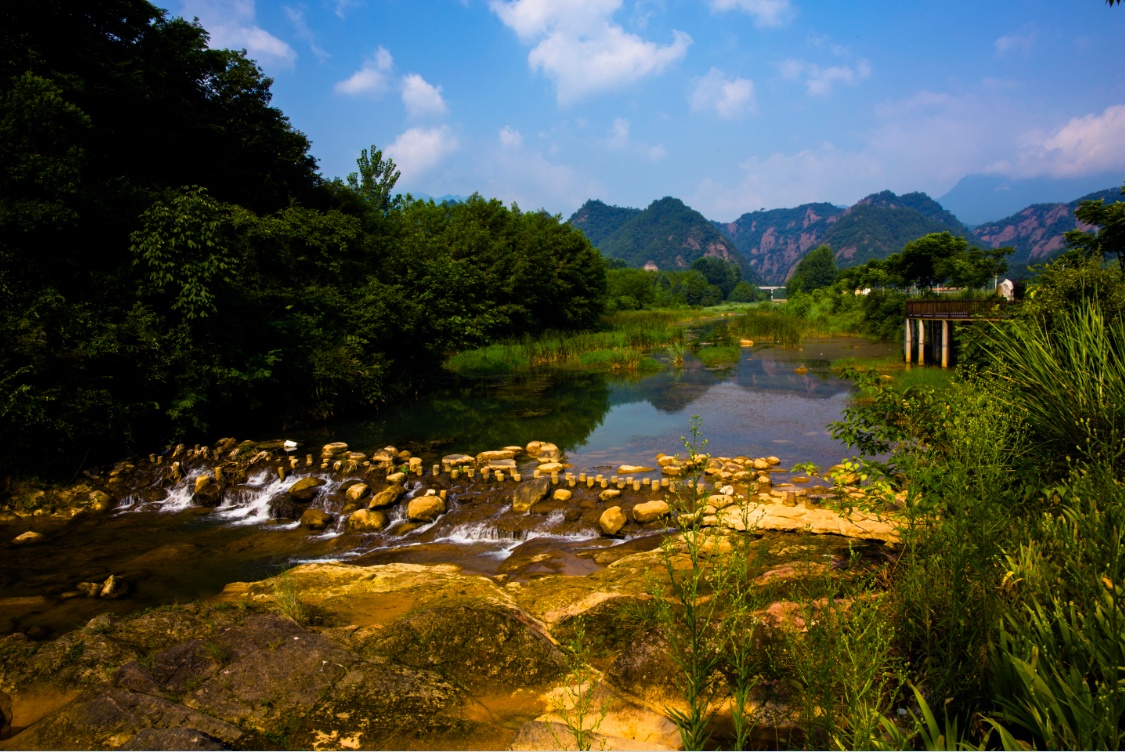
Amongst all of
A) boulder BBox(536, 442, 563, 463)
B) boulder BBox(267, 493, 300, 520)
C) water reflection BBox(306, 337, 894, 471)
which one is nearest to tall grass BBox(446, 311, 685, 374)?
water reflection BBox(306, 337, 894, 471)

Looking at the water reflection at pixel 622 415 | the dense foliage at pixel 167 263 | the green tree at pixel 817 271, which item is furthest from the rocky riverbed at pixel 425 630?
the green tree at pixel 817 271

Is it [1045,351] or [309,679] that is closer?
[309,679]

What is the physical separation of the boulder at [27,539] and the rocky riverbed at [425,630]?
5 centimetres

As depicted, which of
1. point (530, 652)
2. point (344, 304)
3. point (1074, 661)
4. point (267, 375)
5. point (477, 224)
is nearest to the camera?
point (1074, 661)

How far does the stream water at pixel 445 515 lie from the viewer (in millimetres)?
8680

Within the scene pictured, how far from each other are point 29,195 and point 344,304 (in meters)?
8.63

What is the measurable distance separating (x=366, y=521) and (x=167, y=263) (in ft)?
25.8

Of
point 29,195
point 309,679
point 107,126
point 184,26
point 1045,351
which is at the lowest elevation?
point 309,679

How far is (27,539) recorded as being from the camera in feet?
33.2

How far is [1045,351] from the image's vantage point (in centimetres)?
564

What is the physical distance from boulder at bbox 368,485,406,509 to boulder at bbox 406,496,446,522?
0.46 m

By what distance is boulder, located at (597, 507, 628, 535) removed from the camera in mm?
9617

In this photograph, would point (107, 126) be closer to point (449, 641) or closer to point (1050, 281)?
point (449, 641)

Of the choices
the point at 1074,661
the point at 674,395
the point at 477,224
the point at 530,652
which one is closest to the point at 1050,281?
the point at 1074,661
